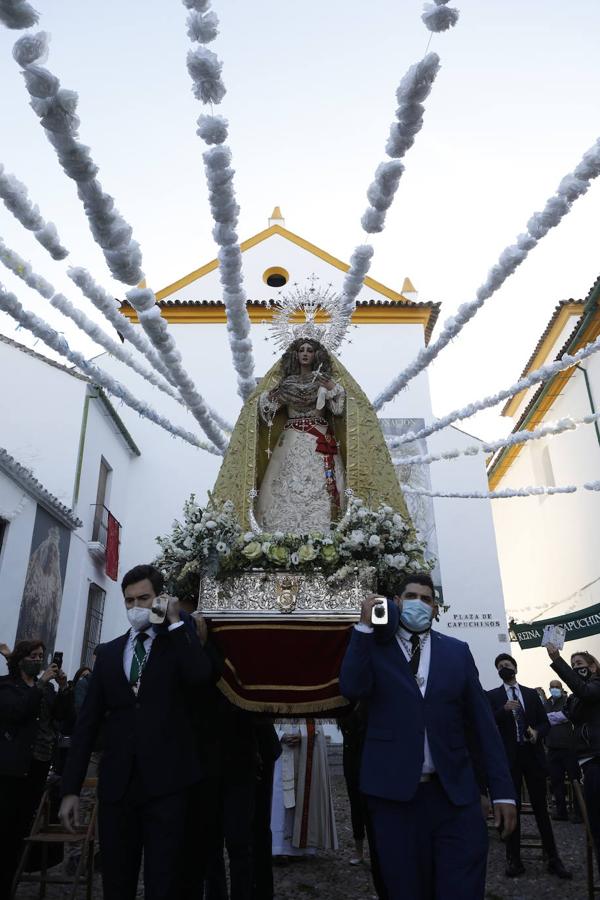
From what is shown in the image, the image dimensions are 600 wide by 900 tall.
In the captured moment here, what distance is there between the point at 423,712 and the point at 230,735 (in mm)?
1599

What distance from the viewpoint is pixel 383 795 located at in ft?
8.74

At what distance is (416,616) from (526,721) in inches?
142

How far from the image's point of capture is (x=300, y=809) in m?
5.82

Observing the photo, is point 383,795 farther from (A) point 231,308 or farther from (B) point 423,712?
(A) point 231,308

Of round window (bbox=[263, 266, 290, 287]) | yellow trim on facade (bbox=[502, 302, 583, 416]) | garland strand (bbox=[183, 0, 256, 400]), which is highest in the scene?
round window (bbox=[263, 266, 290, 287])

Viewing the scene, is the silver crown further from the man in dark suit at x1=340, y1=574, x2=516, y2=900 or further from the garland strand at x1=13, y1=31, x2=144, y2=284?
the man in dark suit at x1=340, y1=574, x2=516, y2=900

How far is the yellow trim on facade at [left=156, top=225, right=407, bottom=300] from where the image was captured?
679 inches

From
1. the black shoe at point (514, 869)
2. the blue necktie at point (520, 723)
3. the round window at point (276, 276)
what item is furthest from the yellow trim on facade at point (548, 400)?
the black shoe at point (514, 869)

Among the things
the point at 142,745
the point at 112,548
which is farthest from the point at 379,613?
the point at 112,548

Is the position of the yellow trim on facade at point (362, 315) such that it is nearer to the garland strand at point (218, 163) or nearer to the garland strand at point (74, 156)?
the garland strand at point (218, 163)

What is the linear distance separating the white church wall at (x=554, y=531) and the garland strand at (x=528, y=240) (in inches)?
315

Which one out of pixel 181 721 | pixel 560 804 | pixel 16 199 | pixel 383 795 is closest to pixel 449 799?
pixel 383 795

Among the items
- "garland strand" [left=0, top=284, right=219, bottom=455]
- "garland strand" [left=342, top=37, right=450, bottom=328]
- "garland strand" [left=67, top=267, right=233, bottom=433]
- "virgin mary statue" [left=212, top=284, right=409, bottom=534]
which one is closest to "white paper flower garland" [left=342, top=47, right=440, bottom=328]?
"garland strand" [left=342, top=37, right=450, bottom=328]

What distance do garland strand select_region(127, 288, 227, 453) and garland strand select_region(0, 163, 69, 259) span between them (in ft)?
1.99
